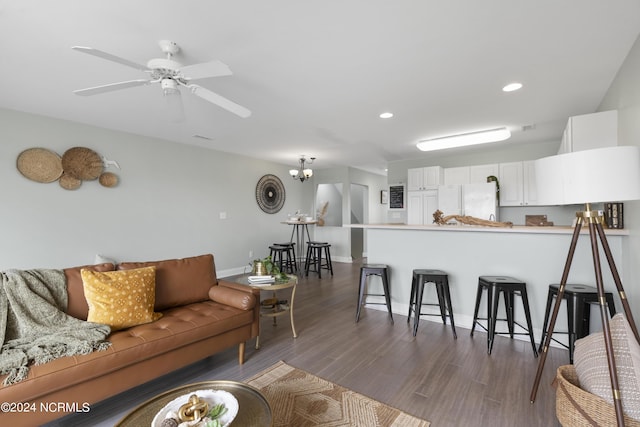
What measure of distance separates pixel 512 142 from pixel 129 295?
226 inches

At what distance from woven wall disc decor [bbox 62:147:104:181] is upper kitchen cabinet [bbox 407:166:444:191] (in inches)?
211

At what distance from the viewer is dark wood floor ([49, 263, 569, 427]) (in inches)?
70.9

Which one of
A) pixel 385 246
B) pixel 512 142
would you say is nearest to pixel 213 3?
pixel 385 246

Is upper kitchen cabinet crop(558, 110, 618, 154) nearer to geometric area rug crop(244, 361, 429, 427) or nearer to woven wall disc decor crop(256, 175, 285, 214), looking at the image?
geometric area rug crop(244, 361, 429, 427)

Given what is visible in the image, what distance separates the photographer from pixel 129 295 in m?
2.09

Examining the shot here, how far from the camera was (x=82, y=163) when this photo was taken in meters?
3.83

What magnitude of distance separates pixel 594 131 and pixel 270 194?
5.51 metres

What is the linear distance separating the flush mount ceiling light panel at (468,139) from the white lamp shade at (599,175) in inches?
107

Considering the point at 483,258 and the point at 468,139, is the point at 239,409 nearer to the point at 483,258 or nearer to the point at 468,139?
the point at 483,258

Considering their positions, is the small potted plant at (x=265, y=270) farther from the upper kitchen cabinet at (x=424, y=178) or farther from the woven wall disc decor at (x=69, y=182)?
the upper kitchen cabinet at (x=424, y=178)

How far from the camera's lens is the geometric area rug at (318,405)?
1705 millimetres

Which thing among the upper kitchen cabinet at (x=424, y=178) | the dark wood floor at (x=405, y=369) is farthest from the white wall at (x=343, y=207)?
the dark wood floor at (x=405, y=369)

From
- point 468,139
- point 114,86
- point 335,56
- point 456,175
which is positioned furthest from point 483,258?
point 114,86

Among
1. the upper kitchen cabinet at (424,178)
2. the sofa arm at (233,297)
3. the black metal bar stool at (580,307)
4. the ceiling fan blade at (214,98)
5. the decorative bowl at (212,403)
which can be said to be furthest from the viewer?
the upper kitchen cabinet at (424,178)
